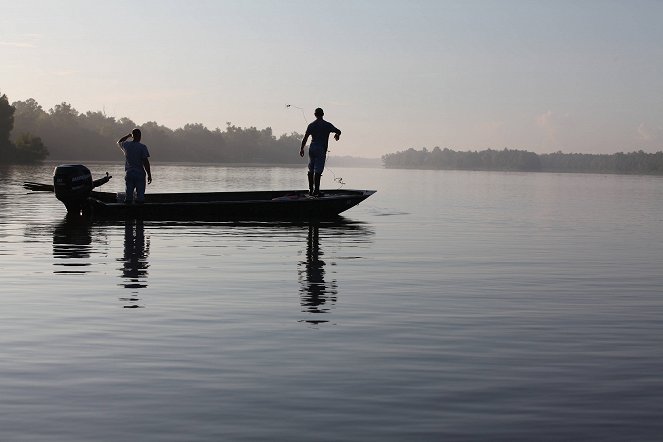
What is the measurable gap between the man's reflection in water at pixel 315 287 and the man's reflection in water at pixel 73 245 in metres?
3.48

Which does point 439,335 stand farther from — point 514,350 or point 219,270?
point 219,270

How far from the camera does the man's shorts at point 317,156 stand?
83.7ft

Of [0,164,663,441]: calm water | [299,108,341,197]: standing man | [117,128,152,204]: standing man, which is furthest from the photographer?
[299,108,341,197]: standing man

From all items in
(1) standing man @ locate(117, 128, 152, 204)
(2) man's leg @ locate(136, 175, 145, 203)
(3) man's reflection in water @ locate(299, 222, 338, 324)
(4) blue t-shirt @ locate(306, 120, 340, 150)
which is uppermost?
(4) blue t-shirt @ locate(306, 120, 340, 150)

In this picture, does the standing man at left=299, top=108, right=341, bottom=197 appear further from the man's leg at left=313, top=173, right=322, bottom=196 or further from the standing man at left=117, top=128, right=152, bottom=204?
the standing man at left=117, top=128, right=152, bottom=204

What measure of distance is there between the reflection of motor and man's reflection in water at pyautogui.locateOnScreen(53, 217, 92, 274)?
2.14ft

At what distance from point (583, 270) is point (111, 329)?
31.4 feet

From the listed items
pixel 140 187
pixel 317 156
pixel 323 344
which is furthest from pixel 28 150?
pixel 323 344

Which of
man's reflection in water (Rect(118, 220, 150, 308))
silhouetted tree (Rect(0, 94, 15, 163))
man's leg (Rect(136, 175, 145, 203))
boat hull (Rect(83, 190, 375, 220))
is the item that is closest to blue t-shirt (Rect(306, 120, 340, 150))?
boat hull (Rect(83, 190, 375, 220))

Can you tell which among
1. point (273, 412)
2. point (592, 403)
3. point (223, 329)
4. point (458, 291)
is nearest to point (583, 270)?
point (458, 291)

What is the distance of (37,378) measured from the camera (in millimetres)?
7695

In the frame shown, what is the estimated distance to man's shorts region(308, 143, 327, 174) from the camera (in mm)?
25500

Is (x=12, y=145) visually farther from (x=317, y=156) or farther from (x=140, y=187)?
(x=317, y=156)

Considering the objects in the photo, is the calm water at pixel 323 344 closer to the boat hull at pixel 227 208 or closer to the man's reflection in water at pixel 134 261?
the man's reflection in water at pixel 134 261
